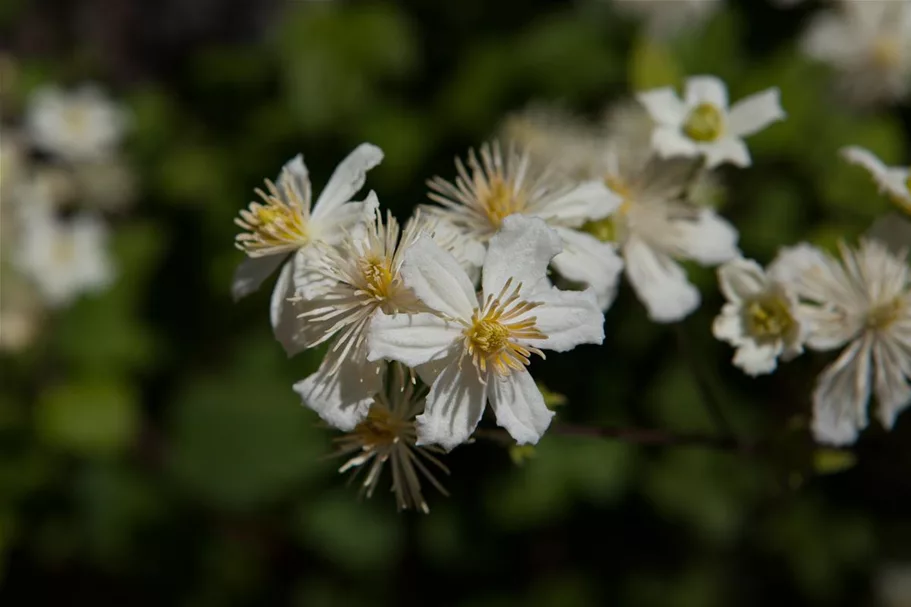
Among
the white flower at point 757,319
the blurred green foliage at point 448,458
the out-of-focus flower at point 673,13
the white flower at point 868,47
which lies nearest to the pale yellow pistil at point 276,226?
the white flower at point 757,319

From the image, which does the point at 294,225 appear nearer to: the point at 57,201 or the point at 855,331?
the point at 855,331

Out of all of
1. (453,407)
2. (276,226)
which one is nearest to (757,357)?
(453,407)

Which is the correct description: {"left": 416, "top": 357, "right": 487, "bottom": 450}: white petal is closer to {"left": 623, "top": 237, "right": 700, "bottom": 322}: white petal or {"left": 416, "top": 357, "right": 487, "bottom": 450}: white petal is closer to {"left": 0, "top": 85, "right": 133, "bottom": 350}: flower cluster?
{"left": 623, "top": 237, "right": 700, "bottom": 322}: white petal

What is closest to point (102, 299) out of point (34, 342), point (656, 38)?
point (34, 342)

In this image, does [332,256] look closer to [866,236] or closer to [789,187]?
[866,236]

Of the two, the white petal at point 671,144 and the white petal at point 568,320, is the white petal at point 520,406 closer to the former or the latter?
the white petal at point 568,320

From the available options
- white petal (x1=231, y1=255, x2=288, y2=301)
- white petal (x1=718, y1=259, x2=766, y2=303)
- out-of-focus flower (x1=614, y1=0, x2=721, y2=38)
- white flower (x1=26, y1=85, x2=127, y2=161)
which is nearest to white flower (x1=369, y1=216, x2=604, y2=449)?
white petal (x1=231, y1=255, x2=288, y2=301)
